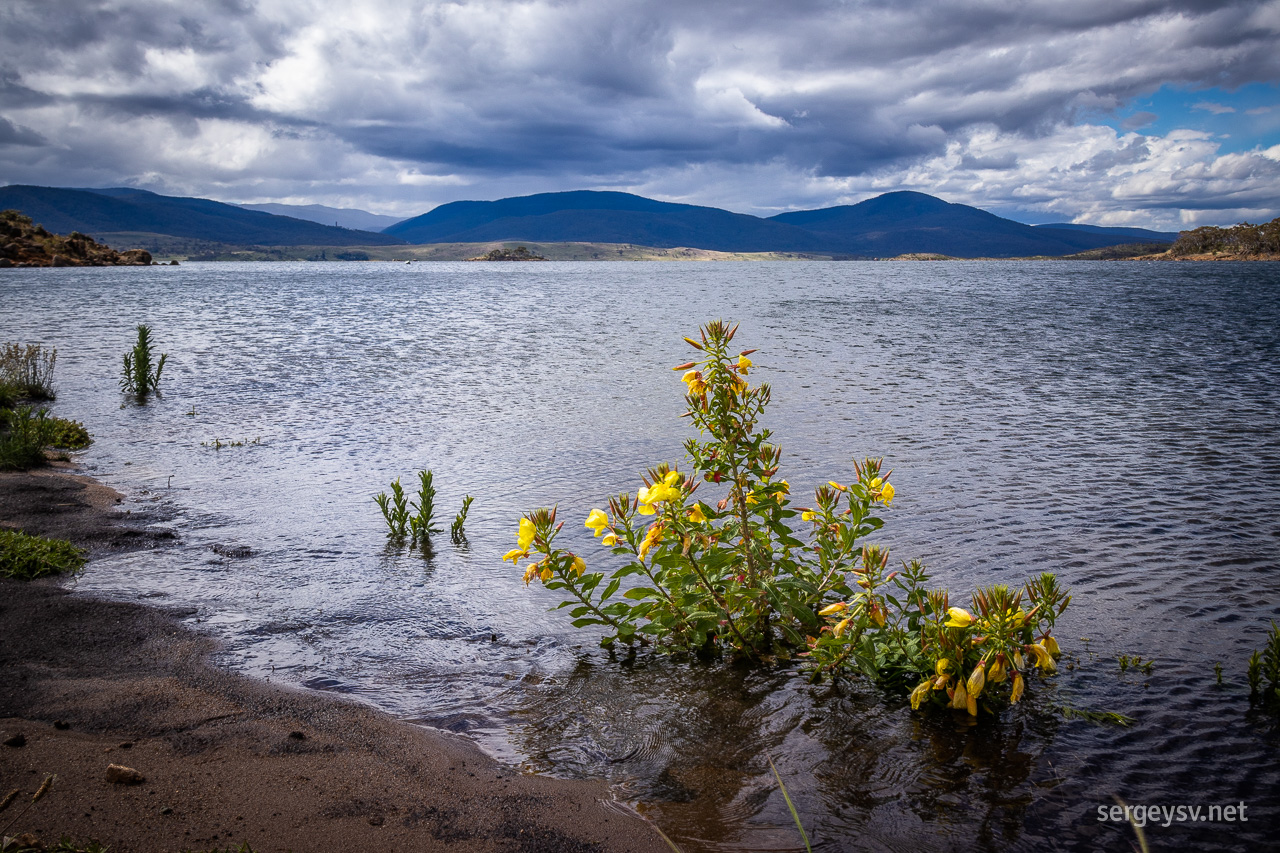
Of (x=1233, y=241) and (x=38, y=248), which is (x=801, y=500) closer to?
(x=38, y=248)

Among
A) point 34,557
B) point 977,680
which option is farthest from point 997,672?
point 34,557

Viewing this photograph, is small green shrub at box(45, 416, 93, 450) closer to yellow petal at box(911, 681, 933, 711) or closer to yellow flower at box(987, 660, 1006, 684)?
yellow petal at box(911, 681, 933, 711)

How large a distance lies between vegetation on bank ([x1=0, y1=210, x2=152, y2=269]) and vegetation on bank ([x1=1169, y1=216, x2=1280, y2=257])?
794ft

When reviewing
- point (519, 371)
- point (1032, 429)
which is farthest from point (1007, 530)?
point (519, 371)

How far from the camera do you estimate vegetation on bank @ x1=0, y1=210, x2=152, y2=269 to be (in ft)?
412

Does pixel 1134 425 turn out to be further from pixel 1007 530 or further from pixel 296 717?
pixel 296 717

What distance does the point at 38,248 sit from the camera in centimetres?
13112

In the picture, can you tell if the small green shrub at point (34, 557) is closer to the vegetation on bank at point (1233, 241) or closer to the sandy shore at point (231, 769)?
the sandy shore at point (231, 769)

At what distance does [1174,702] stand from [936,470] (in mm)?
6529

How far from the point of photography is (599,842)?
3.82 metres

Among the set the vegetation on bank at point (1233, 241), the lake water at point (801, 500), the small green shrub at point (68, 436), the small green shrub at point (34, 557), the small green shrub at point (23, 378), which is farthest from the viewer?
the vegetation on bank at point (1233, 241)

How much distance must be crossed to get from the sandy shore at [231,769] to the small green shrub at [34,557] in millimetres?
1299

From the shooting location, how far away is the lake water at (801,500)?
4.48 meters

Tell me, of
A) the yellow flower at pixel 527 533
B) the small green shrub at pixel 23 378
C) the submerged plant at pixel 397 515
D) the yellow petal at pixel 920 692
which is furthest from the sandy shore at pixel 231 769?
the small green shrub at pixel 23 378
